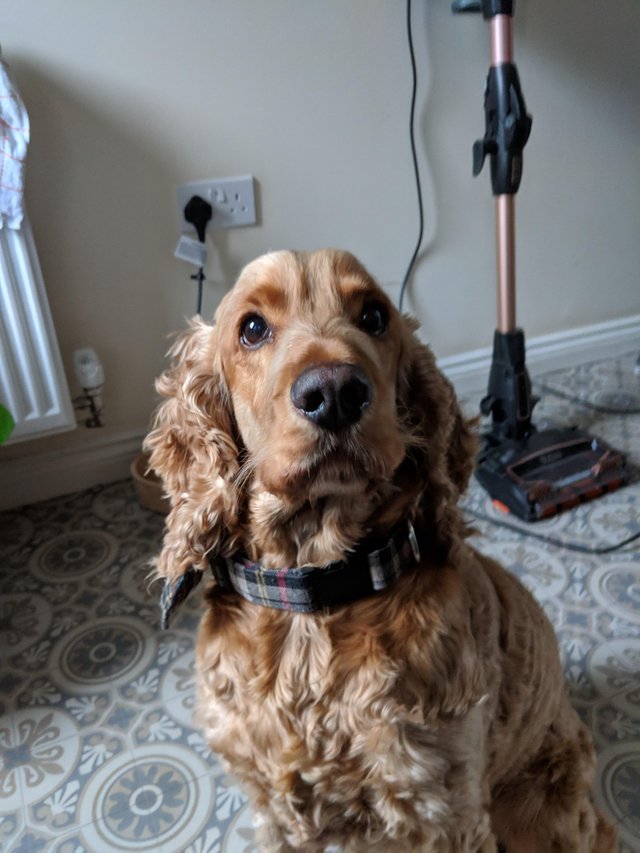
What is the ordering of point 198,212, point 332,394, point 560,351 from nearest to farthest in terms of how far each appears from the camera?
point 332,394
point 198,212
point 560,351

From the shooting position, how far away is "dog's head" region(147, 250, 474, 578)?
2.49 ft

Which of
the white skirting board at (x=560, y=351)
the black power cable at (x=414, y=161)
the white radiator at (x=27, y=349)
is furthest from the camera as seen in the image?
the white skirting board at (x=560, y=351)

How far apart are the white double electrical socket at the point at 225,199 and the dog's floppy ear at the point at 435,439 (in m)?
1.11

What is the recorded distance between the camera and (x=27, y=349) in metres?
1.72

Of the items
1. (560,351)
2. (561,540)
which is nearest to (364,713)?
(561,540)

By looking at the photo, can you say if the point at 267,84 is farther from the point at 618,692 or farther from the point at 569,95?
the point at 618,692

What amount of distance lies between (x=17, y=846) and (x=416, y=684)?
79 centimetres

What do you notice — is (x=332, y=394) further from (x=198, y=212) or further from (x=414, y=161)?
(x=414, y=161)

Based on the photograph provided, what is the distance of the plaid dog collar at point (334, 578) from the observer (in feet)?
2.70

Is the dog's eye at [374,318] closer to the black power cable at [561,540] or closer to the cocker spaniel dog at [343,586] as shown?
the cocker spaniel dog at [343,586]

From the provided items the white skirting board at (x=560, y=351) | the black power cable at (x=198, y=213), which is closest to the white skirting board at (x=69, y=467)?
the black power cable at (x=198, y=213)

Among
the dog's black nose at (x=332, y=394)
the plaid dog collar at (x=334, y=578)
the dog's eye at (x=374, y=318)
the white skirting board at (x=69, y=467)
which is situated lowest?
the white skirting board at (x=69, y=467)

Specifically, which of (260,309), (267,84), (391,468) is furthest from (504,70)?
(391,468)

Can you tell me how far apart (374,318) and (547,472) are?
3.88 ft
